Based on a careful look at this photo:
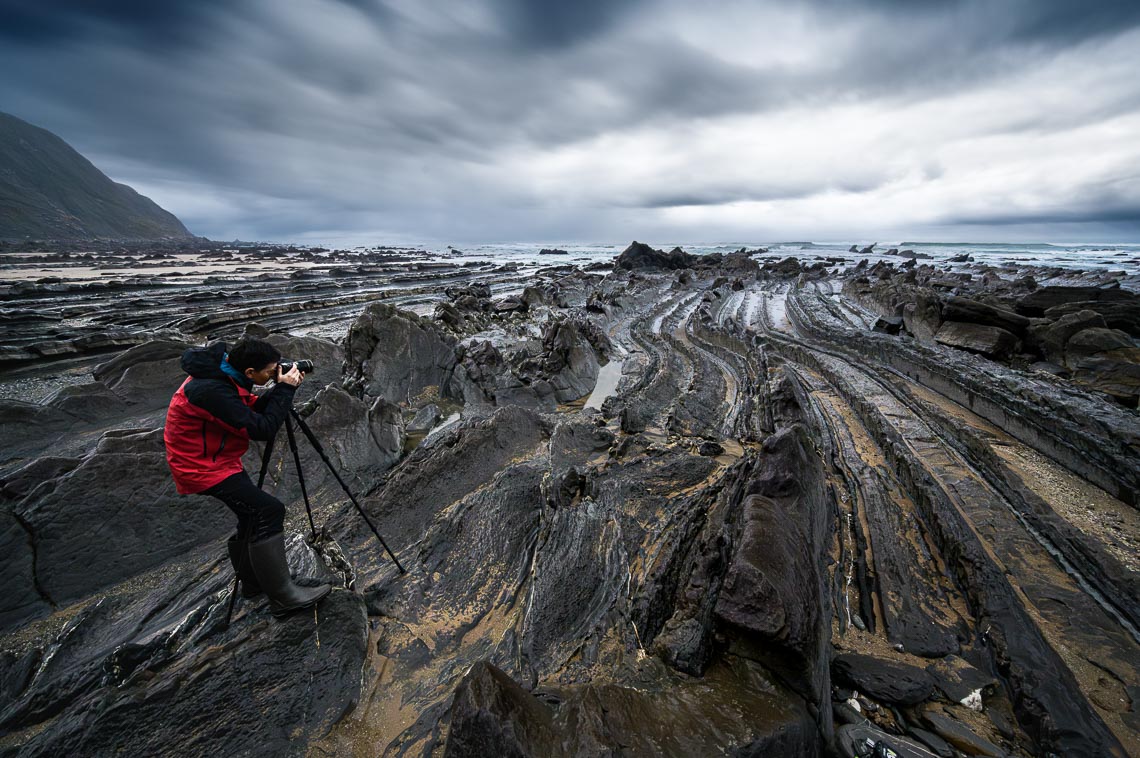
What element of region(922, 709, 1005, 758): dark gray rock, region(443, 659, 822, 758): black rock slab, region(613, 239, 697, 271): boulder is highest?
region(613, 239, 697, 271): boulder

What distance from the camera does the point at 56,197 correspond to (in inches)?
5079

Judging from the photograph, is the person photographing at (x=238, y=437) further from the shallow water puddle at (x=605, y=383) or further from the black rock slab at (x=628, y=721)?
the shallow water puddle at (x=605, y=383)

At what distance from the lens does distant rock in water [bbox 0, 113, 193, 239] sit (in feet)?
356

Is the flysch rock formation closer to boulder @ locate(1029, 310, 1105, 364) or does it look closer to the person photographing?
the person photographing

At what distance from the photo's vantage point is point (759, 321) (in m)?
22.9

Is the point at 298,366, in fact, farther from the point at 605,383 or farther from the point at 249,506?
the point at 605,383

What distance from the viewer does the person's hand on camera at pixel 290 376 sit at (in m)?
3.65

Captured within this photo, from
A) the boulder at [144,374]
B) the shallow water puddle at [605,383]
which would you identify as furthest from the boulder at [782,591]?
the boulder at [144,374]

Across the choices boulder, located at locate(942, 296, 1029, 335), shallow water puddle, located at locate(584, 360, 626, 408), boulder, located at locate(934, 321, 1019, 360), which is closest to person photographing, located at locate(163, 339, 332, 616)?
shallow water puddle, located at locate(584, 360, 626, 408)

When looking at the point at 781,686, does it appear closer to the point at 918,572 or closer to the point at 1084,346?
the point at 918,572

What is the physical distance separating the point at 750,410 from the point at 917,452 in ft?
10.4

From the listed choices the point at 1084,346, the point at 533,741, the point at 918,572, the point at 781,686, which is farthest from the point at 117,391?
the point at 1084,346

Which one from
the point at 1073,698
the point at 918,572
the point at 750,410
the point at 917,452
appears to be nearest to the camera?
the point at 1073,698

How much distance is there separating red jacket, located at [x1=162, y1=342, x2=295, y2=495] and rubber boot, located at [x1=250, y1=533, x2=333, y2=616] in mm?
715
